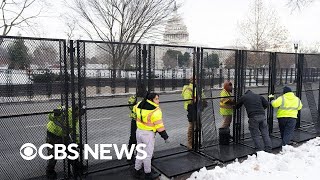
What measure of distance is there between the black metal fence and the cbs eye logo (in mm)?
103

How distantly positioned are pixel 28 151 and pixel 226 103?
5192 millimetres

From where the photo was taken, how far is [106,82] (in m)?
6.25

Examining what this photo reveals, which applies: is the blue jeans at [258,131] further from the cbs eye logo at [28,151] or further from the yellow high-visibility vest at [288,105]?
the cbs eye logo at [28,151]

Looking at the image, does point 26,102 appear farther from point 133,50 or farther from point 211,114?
point 211,114

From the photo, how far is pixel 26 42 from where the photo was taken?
476cm

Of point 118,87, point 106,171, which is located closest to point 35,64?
point 118,87

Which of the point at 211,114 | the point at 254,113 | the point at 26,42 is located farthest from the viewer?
the point at 211,114

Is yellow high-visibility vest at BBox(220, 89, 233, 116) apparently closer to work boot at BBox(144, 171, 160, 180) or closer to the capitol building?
work boot at BBox(144, 171, 160, 180)

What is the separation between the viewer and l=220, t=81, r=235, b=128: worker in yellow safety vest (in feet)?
25.6

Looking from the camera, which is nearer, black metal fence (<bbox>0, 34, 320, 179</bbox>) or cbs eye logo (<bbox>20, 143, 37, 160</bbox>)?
black metal fence (<bbox>0, 34, 320, 179</bbox>)

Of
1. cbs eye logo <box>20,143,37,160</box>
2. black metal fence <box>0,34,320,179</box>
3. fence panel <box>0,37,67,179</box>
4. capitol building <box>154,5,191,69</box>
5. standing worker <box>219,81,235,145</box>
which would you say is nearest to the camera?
fence panel <box>0,37,67,179</box>

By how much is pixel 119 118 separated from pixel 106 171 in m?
2.53

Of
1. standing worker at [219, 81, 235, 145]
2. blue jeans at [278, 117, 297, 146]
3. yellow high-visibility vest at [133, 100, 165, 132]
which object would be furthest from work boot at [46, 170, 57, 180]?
blue jeans at [278, 117, 297, 146]

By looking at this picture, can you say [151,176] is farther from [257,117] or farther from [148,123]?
[257,117]
